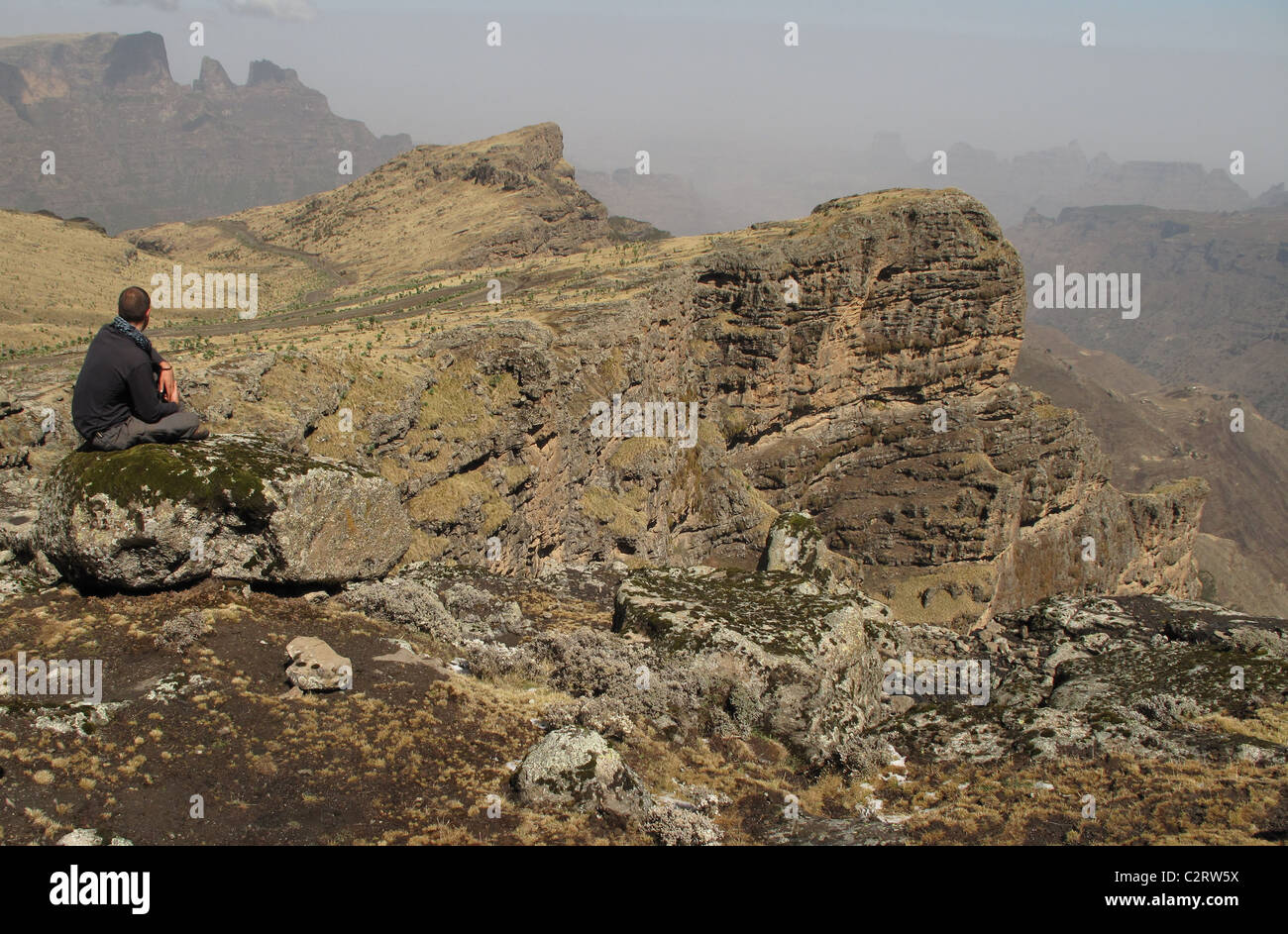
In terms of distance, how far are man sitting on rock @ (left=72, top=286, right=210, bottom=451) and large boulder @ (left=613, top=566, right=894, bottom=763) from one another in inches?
390

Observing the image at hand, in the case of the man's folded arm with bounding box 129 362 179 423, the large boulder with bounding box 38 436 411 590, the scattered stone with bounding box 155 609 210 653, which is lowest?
the scattered stone with bounding box 155 609 210 653

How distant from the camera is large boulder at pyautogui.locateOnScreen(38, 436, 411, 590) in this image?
1141 cm

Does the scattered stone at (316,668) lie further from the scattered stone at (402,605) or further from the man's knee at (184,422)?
the man's knee at (184,422)

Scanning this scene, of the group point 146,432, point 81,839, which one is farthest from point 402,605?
point 81,839

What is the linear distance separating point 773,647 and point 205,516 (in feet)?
35.2

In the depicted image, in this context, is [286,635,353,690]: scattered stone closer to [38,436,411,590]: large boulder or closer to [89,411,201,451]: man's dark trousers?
[38,436,411,590]: large boulder

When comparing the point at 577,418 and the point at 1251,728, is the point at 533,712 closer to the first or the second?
the point at 1251,728

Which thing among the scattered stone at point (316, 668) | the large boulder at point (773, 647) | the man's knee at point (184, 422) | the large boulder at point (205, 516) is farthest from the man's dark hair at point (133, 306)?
the large boulder at point (773, 647)

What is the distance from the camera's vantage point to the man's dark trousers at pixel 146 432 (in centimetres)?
1199

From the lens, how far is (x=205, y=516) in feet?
39.4

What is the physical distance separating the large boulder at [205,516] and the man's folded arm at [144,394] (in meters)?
0.57

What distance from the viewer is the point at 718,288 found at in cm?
5197

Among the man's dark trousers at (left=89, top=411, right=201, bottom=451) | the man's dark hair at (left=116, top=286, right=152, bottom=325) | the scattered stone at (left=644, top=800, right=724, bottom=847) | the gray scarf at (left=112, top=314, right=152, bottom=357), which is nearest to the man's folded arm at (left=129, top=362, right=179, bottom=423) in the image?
the man's dark trousers at (left=89, top=411, right=201, bottom=451)

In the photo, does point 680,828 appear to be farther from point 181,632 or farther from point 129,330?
point 129,330
